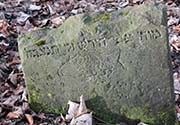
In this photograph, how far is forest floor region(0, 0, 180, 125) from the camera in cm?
327

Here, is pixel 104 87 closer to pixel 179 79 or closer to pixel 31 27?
pixel 179 79

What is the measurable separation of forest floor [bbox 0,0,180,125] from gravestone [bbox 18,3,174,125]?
0.17 m

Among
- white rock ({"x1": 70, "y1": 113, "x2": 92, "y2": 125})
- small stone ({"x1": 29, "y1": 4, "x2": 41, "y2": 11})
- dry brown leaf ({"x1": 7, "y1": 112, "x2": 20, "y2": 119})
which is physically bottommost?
white rock ({"x1": 70, "y1": 113, "x2": 92, "y2": 125})

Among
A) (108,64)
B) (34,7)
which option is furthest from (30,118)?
(34,7)

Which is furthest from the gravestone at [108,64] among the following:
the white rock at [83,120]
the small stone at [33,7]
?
the small stone at [33,7]

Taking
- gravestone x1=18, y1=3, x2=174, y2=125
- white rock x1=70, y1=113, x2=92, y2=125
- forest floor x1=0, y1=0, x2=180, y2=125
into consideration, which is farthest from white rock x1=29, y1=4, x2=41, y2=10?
white rock x1=70, y1=113, x2=92, y2=125

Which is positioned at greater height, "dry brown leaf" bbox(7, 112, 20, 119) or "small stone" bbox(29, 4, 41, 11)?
"small stone" bbox(29, 4, 41, 11)

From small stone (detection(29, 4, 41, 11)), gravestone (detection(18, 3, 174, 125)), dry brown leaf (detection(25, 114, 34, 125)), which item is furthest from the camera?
small stone (detection(29, 4, 41, 11))

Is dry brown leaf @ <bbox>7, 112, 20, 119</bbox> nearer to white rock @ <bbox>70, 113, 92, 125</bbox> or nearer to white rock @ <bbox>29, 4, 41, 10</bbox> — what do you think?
white rock @ <bbox>70, 113, 92, 125</bbox>

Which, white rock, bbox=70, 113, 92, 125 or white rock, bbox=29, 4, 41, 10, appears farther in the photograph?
white rock, bbox=29, 4, 41, 10

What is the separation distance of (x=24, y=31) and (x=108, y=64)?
1846 mm

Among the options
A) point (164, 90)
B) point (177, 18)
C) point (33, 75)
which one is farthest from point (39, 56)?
point (177, 18)

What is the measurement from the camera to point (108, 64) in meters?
3.06

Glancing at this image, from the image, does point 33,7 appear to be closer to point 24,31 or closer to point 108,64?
point 24,31
